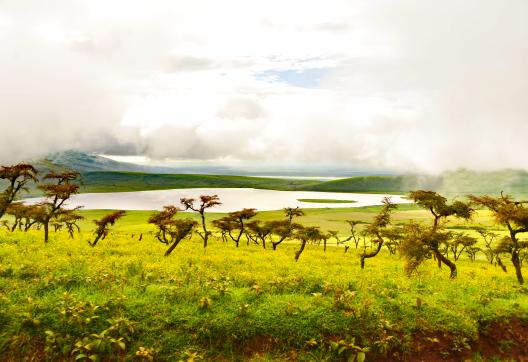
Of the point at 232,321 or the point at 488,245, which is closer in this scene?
the point at 232,321

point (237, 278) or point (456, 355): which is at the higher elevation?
point (237, 278)

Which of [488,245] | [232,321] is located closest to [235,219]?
[488,245]

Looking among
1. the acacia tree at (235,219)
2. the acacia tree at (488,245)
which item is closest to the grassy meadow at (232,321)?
the acacia tree at (488,245)

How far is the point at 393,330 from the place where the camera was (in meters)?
15.0

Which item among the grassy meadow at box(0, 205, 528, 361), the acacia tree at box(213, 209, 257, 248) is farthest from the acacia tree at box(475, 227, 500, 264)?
the grassy meadow at box(0, 205, 528, 361)

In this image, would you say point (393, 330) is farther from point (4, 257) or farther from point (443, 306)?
point (4, 257)

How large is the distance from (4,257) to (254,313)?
65.1ft

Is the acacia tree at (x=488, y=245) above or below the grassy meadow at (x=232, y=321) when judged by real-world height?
below

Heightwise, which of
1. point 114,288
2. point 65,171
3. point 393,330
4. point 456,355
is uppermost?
point 65,171

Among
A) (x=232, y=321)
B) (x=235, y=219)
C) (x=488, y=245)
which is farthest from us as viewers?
(x=235, y=219)

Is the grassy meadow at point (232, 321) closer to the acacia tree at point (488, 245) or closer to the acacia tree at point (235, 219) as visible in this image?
the acacia tree at point (488, 245)

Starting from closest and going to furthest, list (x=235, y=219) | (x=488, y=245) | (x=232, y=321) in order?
(x=232, y=321), (x=488, y=245), (x=235, y=219)

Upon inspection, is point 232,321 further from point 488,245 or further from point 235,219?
point 488,245

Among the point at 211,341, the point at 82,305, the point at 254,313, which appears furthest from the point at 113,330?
the point at 254,313
